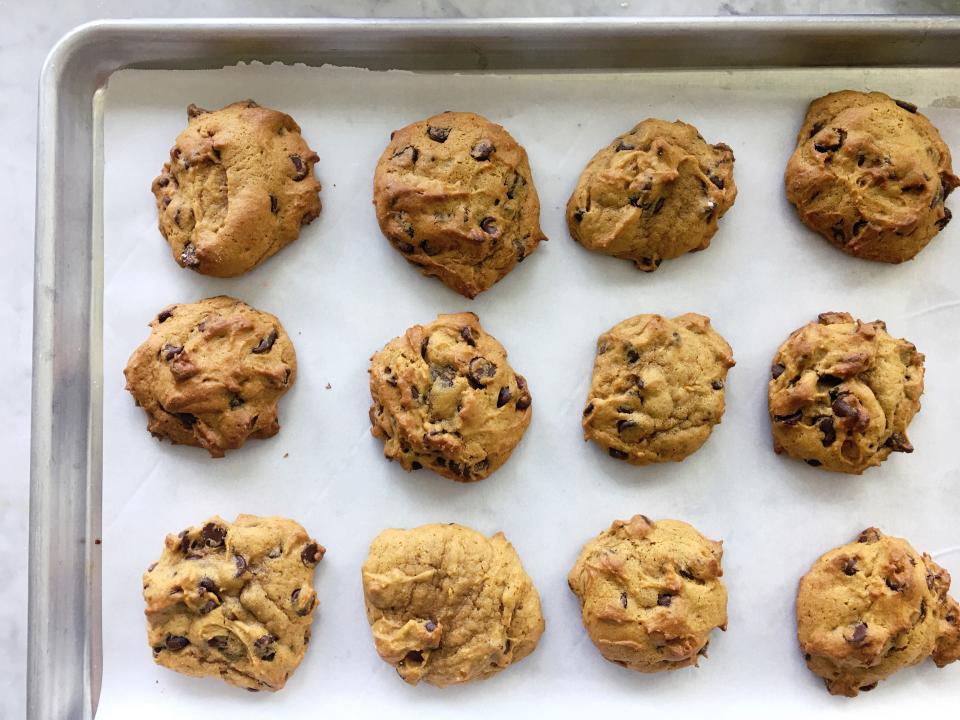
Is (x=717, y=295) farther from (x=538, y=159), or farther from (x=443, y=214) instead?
(x=443, y=214)

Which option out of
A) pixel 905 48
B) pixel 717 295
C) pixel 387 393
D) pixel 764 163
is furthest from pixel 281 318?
pixel 905 48

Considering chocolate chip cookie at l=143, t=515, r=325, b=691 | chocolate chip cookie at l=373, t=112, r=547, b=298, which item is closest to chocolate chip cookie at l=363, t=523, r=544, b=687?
chocolate chip cookie at l=143, t=515, r=325, b=691

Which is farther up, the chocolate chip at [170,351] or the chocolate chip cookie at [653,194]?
the chocolate chip cookie at [653,194]

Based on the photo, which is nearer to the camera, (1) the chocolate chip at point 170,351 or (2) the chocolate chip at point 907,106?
(1) the chocolate chip at point 170,351

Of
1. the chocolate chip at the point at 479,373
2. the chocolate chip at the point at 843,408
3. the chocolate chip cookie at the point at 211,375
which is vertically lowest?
the chocolate chip cookie at the point at 211,375

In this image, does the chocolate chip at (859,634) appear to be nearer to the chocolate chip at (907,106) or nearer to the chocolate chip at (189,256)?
the chocolate chip at (907,106)

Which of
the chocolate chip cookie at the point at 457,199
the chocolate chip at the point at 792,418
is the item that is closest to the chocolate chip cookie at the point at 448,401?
the chocolate chip cookie at the point at 457,199

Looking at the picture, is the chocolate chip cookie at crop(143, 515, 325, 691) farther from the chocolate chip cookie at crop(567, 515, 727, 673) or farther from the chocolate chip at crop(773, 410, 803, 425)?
the chocolate chip at crop(773, 410, 803, 425)
